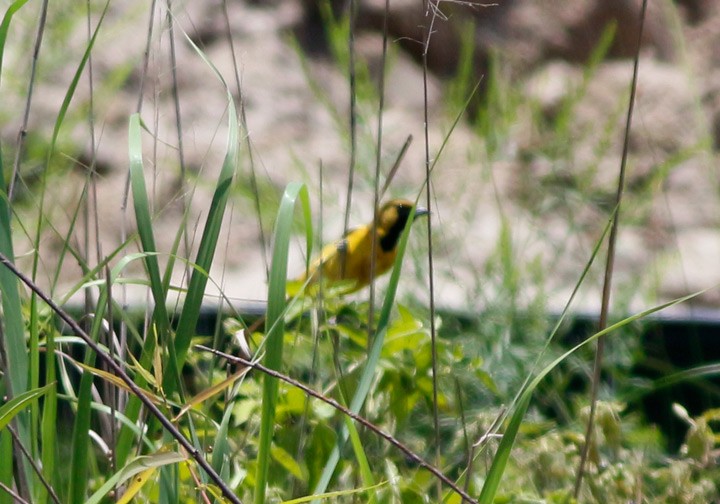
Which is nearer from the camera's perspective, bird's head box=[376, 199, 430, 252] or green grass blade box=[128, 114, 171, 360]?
green grass blade box=[128, 114, 171, 360]

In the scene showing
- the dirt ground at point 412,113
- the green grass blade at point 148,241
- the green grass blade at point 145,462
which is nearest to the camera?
the green grass blade at point 145,462

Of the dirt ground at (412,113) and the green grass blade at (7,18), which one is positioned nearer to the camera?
the green grass blade at (7,18)

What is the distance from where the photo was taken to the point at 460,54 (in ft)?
13.0

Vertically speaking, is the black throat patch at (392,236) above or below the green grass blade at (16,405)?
below

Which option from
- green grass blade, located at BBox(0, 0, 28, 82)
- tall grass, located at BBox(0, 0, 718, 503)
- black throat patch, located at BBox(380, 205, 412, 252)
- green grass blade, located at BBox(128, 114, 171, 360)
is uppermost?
green grass blade, located at BBox(0, 0, 28, 82)

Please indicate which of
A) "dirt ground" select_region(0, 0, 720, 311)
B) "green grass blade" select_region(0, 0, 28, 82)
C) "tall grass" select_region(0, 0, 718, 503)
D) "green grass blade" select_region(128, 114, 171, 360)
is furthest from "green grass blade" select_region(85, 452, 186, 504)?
"dirt ground" select_region(0, 0, 720, 311)

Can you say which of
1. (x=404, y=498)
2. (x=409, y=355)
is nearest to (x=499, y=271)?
(x=409, y=355)

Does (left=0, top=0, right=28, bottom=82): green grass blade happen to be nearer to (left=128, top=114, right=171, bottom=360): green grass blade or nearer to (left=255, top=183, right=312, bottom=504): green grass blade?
(left=128, top=114, right=171, bottom=360): green grass blade

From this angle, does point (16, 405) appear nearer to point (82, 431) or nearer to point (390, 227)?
point (82, 431)

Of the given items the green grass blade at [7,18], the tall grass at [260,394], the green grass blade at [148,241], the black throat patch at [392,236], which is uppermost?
the green grass blade at [7,18]

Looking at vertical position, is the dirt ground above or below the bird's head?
above

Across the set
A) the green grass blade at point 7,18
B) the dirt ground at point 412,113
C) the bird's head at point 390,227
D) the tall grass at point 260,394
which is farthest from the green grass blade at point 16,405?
the bird's head at point 390,227

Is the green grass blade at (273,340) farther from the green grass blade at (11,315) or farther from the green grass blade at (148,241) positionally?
the green grass blade at (11,315)

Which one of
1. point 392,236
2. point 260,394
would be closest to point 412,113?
point 392,236
